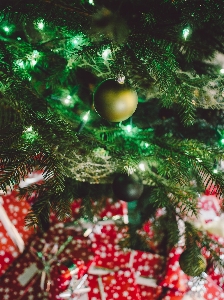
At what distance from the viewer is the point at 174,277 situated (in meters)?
1.55

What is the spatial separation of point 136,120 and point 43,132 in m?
0.79

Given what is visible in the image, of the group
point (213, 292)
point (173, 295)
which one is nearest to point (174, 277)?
point (173, 295)

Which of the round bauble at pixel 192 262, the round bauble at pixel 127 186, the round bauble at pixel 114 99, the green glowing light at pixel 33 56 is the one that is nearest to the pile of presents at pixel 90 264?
the round bauble at pixel 192 262

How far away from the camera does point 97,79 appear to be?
137cm

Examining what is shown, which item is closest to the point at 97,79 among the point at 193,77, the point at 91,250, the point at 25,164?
the point at 193,77

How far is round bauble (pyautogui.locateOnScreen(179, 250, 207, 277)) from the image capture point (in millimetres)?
1166

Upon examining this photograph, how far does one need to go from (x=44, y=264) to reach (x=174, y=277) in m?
0.76

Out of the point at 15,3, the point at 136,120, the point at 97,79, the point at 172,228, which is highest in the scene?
the point at 15,3

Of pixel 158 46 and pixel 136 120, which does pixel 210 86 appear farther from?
pixel 136 120

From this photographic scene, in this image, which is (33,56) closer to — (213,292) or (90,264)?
(90,264)

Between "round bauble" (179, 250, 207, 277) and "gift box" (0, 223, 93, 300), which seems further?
"gift box" (0, 223, 93, 300)

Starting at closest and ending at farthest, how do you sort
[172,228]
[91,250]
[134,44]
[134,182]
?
[134,44] → [134,182] → [172,228] → [91,250]

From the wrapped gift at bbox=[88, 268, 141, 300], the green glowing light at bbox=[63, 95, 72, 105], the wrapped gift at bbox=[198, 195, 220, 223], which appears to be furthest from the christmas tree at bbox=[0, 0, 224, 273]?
the wrapped gift at bbox=[88, 268, 141, 300]

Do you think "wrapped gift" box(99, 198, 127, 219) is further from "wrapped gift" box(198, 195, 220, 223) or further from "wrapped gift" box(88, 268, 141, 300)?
"wrapped gift" box(198, 195, 220, 223)
